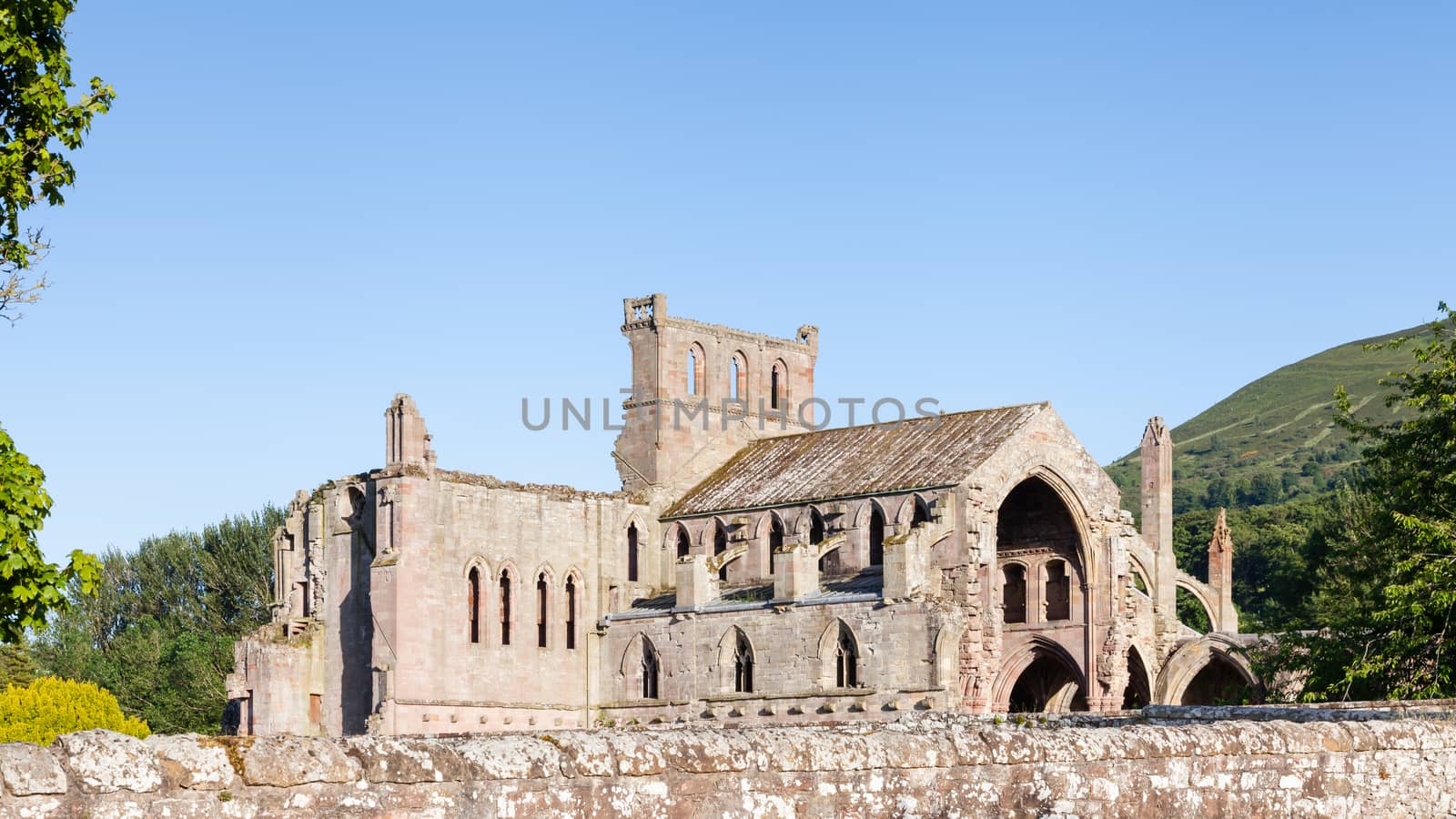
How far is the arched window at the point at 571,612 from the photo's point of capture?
5716 centimetres

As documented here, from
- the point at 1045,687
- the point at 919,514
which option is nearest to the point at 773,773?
the point at 919,514

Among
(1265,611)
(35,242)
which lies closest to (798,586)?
(35,242)

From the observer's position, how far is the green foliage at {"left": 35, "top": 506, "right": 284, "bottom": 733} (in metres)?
86.4

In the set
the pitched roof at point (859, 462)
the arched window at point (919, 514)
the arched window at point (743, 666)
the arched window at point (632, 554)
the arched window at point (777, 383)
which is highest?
the arched window at point (777, 383)

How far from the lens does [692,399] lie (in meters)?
64.0

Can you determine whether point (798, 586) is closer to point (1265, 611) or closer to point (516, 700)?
point (516, 700)

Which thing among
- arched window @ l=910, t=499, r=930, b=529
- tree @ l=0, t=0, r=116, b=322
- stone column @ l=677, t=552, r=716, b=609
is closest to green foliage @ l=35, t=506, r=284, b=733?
stone column @ l=677, t=552, r=716, b=609

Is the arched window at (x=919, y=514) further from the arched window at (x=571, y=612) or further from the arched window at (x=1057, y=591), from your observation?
the arched window at (x=571, y=612)

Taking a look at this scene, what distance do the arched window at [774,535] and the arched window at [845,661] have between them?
19.3ft

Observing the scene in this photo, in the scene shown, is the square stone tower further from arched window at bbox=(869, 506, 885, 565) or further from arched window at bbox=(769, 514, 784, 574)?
arched window at bbox=(869, 506, 885, 565)

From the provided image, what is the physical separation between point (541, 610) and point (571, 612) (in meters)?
1.04

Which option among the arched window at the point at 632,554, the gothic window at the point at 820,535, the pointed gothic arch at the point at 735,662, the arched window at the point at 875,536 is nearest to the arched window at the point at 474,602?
the arched window at the point at 632,554

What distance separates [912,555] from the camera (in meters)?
49.9

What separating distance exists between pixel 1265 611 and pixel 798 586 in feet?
206
